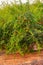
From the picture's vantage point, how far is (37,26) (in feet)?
13.9

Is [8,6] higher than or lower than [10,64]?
higher

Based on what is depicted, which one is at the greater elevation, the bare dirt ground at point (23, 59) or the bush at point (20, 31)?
the bush at point (20, 31)

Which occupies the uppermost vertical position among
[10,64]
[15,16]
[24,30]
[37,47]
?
[15,16]

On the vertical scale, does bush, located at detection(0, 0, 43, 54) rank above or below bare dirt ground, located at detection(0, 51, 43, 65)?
above

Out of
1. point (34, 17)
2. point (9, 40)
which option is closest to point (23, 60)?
point (9, 40)

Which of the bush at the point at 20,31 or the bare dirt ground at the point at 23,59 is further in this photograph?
the bush at the point at 20,31

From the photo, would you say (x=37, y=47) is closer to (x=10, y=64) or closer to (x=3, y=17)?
(x=10, y=64)

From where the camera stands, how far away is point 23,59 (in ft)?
13.2

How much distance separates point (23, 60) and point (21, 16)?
28.1 inches

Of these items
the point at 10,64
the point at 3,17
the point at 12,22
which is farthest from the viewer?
the point at 3,17

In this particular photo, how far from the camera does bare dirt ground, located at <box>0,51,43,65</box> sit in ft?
12.9

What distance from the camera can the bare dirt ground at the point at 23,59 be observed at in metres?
3.93

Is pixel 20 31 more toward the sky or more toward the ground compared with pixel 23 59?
more toward the sky

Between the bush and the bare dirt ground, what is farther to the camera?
the bush
